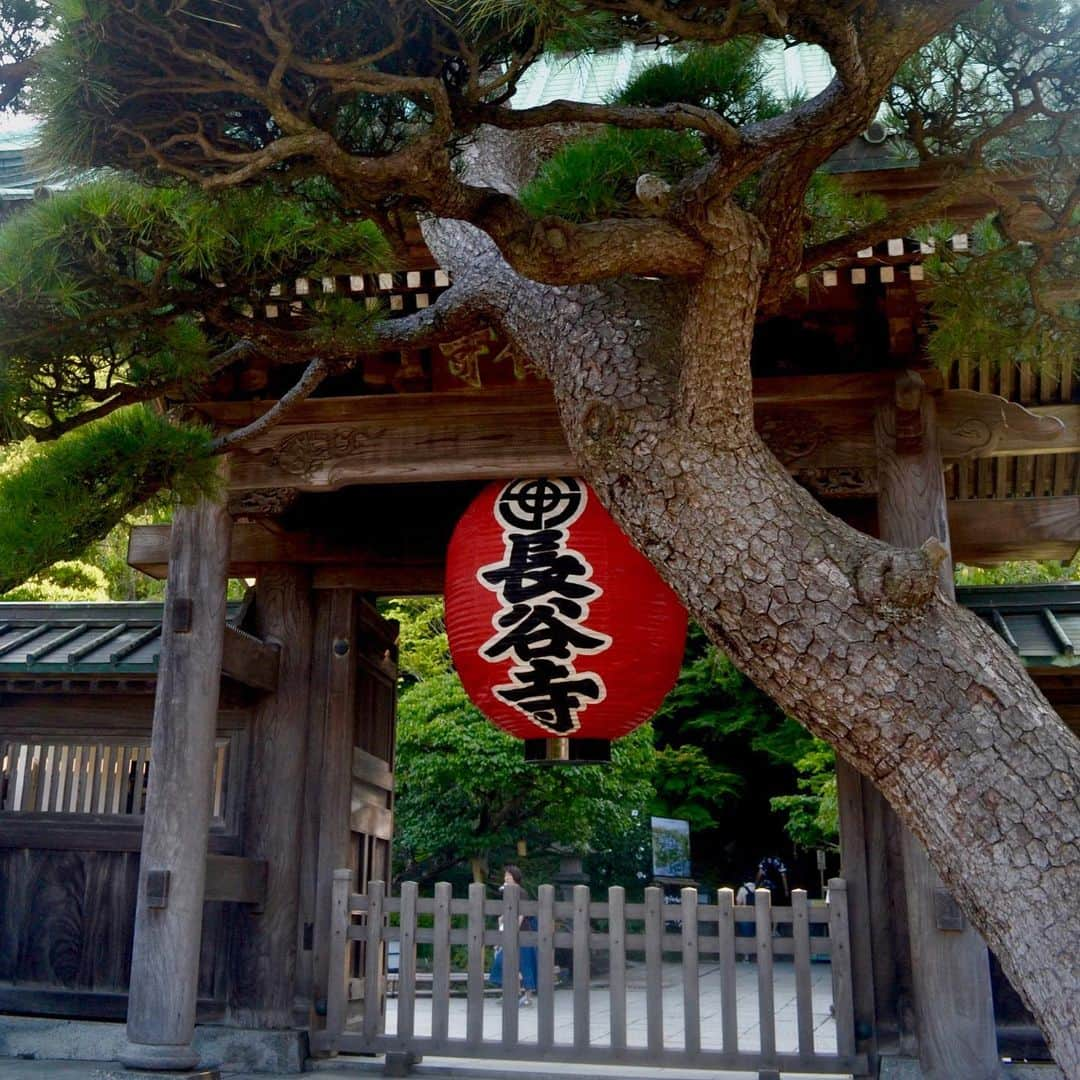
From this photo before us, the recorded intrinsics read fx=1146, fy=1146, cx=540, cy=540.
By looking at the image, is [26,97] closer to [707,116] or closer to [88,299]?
[88,299]

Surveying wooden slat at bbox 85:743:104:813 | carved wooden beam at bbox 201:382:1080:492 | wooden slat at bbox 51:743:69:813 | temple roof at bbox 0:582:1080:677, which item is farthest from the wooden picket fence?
carved wooden beam at bbox 201:382:1080:492

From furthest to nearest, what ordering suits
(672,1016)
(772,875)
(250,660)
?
(772,875) → (672,1016) → (250,660)

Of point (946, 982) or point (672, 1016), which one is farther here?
point (672, 1016)

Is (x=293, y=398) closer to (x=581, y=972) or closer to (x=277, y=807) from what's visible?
(x=277, y=807)

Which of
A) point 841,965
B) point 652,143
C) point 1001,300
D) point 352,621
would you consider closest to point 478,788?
point 352,621

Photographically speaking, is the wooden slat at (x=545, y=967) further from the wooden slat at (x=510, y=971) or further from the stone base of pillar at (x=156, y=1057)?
the stone base of pillar at (x=156, y=1057)

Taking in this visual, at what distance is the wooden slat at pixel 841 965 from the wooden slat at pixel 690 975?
74 centimetres

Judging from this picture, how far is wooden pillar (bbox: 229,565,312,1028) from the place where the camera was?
6805 mm

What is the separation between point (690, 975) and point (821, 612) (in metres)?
4.08

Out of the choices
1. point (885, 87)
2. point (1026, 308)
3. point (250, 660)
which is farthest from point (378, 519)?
point (885, 87)

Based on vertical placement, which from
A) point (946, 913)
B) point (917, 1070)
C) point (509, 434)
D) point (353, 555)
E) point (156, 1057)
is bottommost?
point (917, 1070)

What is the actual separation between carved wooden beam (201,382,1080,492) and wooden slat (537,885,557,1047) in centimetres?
254

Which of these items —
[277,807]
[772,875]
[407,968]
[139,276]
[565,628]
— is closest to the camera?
[139,276]

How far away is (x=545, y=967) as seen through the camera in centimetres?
651
